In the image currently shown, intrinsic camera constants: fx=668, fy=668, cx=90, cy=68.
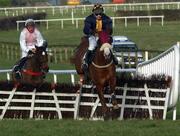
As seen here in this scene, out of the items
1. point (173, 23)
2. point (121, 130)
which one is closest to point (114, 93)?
point (121, 130)

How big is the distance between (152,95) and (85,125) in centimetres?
262

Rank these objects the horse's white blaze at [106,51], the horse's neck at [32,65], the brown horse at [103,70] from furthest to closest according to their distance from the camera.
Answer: the horse's neck at [32,65]
the brown horse at [103,70]
the horse's white blaze at [106,51]

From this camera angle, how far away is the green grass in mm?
10117

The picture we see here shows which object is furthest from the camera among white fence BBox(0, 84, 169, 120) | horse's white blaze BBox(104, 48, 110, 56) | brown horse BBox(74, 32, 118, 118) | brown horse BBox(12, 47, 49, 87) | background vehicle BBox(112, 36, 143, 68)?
background vehicle BBox(112, 36, 143, 68)

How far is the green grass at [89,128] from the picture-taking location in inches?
398

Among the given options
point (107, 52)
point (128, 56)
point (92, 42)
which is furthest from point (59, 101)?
point (128, 56)

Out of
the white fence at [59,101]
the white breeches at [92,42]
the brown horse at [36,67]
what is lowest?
the white fence at [59,101]

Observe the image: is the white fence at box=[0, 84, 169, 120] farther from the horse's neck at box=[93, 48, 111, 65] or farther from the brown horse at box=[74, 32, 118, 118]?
the horse's neck at box=[93, 48, 111, 65]

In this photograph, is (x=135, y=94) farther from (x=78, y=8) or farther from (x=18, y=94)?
(x=78, y=8)

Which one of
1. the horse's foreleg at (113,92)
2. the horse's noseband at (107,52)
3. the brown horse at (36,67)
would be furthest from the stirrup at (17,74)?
the horse's noseband at (107,52)

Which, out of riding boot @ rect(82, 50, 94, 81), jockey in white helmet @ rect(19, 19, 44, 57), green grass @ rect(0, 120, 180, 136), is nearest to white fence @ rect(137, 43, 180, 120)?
green grass @ rect(0, 120, 180, 136)

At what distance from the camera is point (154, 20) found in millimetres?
60156

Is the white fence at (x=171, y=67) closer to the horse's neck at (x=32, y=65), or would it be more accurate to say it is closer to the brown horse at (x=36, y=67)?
the brown horse at (x=36, y=67)

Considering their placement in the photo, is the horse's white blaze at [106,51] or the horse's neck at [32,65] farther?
the horse's neck at [32,65]
